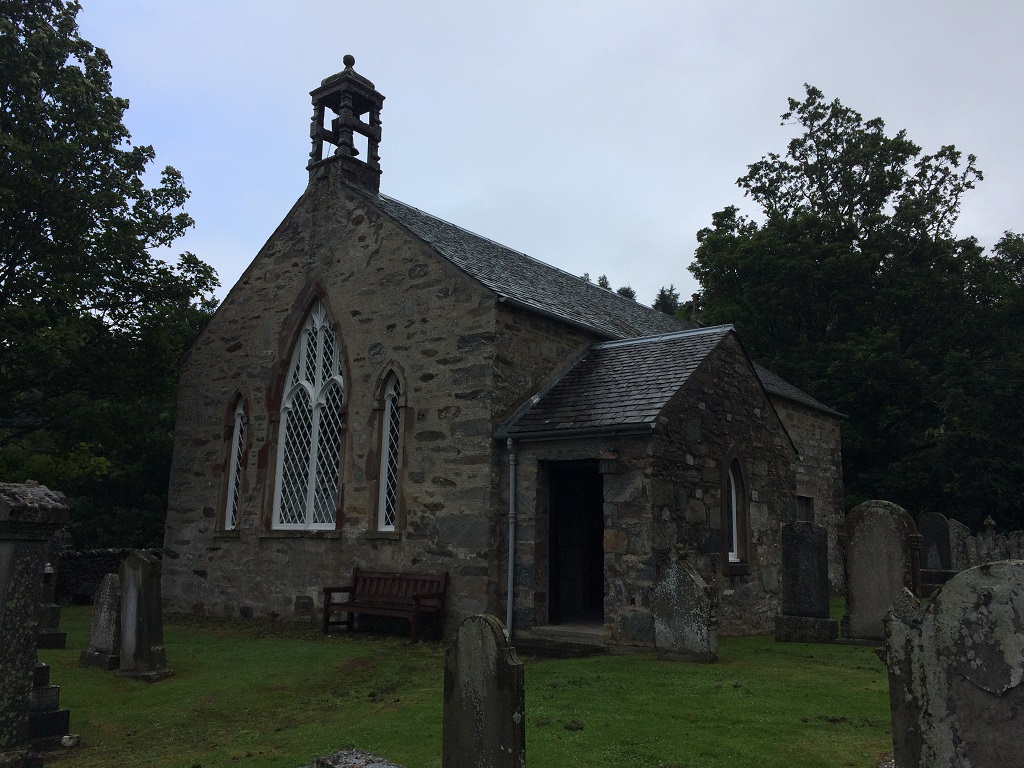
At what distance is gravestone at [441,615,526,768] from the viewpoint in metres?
5.11

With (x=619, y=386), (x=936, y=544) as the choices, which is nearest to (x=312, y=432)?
(x=619, y=386)

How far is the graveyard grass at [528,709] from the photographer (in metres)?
6.32

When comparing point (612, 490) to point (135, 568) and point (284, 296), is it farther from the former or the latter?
point (284, 296)

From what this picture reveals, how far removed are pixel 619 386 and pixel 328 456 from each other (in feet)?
18.9

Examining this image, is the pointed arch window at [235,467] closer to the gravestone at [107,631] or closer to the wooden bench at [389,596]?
the wooden bench at [389,596]

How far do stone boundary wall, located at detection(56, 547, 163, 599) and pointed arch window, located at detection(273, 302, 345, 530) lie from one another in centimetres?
501

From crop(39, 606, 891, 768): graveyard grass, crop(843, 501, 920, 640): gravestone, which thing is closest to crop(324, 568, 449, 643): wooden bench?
crop(39, 606, 891, 768): graveyard grass

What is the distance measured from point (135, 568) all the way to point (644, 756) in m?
Answer: 7.07

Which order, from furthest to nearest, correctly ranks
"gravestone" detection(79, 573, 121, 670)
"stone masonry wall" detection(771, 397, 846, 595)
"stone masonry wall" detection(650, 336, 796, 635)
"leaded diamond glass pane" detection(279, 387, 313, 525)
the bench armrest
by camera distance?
1. "stone masonry wall" detection(771, 397, 846, 595)
2. "leaded diamond glass pane" detection(279, 387, 313, 525)
3. the bench armrest
4. "stone masonry wall" detection(650, 336, 796, 635)
5. "gravestone" detection(79, 573, 121, 670)

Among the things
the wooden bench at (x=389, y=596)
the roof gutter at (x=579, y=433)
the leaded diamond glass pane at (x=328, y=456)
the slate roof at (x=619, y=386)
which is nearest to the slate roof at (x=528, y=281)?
the slate roof at (x=619, y=386)

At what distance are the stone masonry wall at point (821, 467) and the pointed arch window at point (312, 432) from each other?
1222cm

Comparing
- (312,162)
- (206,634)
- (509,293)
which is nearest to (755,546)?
(509,293)

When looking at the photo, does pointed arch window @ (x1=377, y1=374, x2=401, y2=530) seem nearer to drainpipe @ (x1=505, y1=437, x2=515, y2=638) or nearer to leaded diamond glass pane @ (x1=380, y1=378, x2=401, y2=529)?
leaded diamond glass pane @ (x1=380, y1=378, x2=401, y2=529)

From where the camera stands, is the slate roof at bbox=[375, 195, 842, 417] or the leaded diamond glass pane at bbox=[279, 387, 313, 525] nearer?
the slate roof at bbox=[375, 195, 842, 417]
